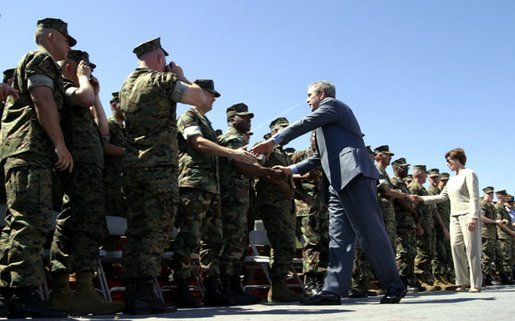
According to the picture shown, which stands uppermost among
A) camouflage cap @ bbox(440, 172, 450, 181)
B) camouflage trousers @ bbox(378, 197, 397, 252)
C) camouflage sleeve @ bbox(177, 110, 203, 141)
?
camouflage cap @ bbox(440, 172, 450, 181)

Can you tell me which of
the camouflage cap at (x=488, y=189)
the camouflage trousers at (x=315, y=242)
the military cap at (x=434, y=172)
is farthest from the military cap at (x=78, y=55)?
the camouflage cap at (x=488, y=189)

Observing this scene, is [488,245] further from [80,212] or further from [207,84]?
[80,212]

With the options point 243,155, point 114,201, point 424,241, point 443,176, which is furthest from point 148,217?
point 443,176

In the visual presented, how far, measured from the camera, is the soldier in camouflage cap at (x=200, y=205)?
539 centimetres

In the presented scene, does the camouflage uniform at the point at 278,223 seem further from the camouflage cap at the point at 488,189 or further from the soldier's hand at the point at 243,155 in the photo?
the camouflage cap at the point at 488,189

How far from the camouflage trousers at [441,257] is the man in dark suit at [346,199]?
678 cm

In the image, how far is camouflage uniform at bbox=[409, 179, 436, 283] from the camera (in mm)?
11297

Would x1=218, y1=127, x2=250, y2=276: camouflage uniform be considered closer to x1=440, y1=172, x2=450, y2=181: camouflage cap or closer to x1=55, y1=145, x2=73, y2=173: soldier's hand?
x1=55, y1=145, x2=73, y2=173: soldier's hand

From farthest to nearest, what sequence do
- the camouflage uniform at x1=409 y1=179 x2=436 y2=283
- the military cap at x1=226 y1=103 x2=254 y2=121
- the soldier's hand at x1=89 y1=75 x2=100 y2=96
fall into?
1. the camouflage uniform at x1=409 y1=179 x2=436 y2=283
2. the military cap at x1=226 y1=103 x2=254 y2=121
3. the soldier's hand at x1=89 y1=75 x2=100 y2=96

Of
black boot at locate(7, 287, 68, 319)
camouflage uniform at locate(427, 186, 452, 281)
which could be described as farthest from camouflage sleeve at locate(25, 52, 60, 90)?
camouflage uniform at locate(427, 186, 452, 281)

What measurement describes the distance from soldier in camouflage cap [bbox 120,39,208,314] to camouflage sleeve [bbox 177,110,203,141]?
28.4 inches

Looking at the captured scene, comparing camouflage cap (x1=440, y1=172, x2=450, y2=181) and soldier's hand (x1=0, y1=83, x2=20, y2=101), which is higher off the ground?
camouflage cap (x1=440, y1=172, x2=450, y2=181)

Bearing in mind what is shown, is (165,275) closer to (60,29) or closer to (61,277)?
(61,277)

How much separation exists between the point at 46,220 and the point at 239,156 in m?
1.78
